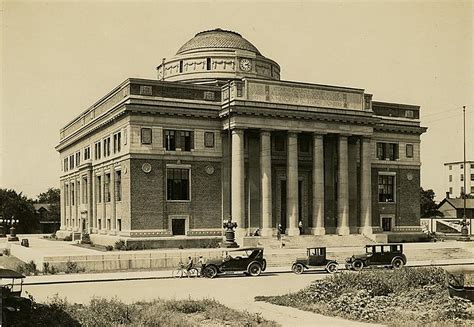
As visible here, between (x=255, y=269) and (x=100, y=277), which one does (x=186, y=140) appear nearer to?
(x=255, y=269)

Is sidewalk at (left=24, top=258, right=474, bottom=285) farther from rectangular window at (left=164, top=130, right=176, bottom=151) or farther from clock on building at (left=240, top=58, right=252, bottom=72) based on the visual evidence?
clock on building at (left=240, top=58, right=252, bottom=72)

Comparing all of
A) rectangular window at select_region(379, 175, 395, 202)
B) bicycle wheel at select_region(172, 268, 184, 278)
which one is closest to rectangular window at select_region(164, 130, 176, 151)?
bicycle wheel at select_region(172, 268, 184, 278)

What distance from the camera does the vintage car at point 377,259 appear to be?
32.9 m

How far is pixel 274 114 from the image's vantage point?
48.2 meters

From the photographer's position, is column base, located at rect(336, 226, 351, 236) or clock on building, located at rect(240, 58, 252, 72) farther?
clock on building, located at rect(240, 58, 252, 72)

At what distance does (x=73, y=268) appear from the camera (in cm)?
3219

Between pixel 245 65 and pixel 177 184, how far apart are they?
16181 mm

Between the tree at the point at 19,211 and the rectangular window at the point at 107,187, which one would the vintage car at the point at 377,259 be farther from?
the tree at the point at 19,211

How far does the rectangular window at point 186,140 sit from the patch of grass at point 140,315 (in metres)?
29.5

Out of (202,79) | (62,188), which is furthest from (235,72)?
(62,188)

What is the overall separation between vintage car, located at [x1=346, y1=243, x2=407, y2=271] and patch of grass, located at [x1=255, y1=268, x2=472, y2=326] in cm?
984

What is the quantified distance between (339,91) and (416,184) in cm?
1491

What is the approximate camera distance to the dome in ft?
191

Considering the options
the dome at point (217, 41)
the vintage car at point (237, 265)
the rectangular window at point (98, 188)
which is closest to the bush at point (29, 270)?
the vintage car at point (237, 265)
